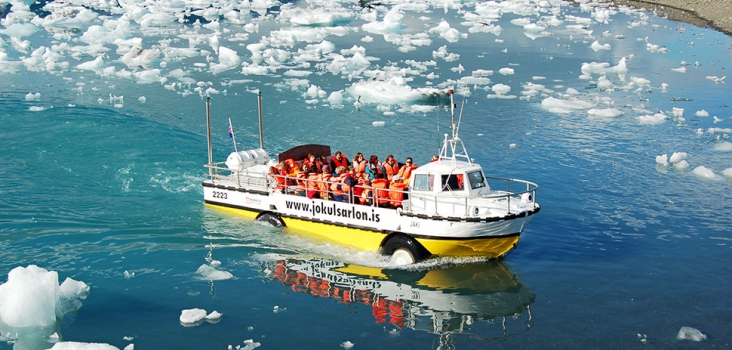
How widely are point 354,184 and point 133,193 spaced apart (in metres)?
6.94

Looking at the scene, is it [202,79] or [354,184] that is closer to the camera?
[354,184]

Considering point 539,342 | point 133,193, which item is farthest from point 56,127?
point 539,342

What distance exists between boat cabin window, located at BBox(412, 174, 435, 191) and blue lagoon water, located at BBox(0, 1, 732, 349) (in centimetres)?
182

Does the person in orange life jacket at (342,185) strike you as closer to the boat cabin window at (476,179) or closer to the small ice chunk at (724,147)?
the boat cabin window at (476,179)

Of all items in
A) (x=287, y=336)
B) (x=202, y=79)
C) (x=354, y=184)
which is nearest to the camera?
(x=287, y=336)

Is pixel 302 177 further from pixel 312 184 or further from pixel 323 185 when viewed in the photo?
pixel 323 185

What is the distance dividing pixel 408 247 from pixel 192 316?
5249mm

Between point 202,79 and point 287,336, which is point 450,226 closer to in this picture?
point 287,336

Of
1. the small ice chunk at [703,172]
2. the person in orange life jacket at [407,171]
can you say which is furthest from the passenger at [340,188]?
the small ice chunk at [703,172]

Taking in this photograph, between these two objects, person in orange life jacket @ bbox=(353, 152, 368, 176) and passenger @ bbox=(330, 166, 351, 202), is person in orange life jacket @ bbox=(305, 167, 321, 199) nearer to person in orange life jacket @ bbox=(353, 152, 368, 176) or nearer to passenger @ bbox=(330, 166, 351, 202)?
passenger @ bbox=(330, 166, 351, 202)

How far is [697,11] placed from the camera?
58562 millimetres

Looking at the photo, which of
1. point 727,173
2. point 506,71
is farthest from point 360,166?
point 506,71

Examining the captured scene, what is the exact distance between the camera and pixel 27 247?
17.3 metres

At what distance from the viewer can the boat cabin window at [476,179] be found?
672 inches
